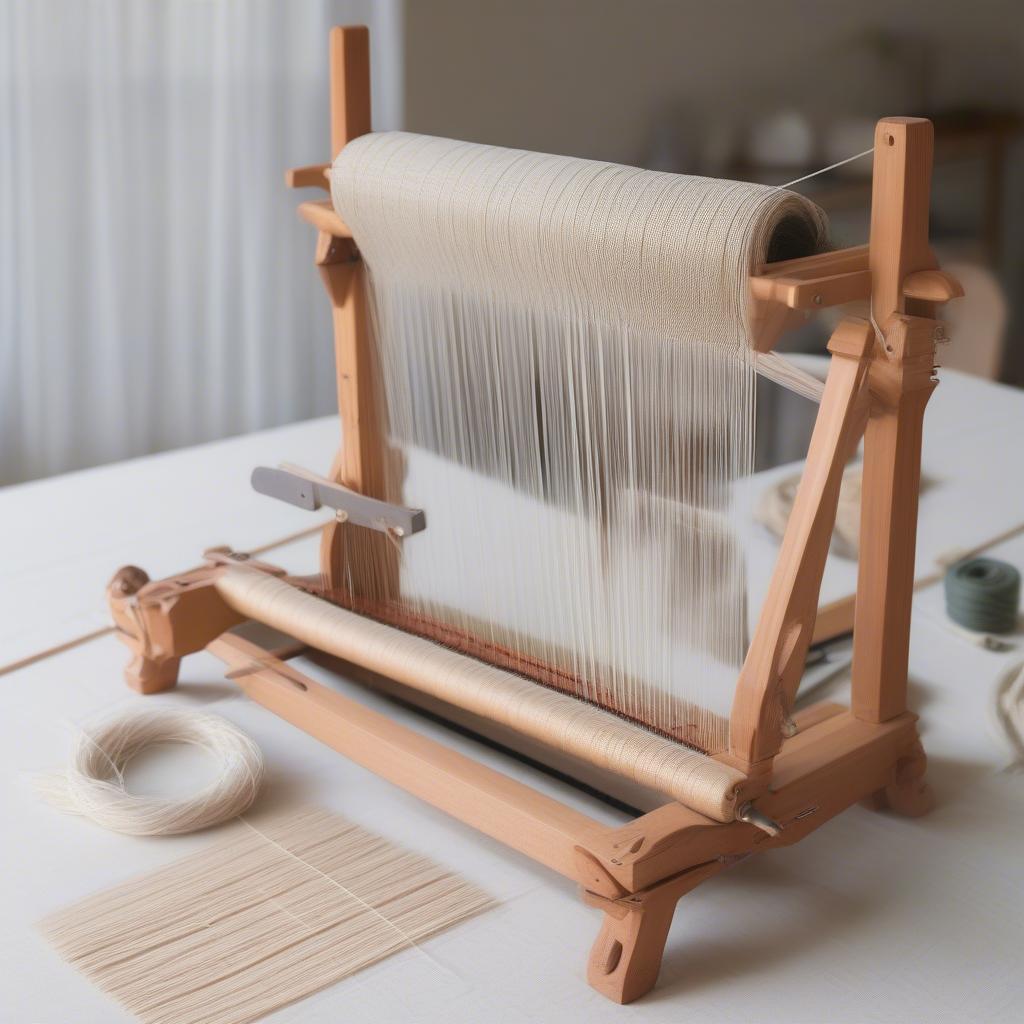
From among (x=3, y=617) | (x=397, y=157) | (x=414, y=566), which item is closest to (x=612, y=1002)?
(x=414, y=566)

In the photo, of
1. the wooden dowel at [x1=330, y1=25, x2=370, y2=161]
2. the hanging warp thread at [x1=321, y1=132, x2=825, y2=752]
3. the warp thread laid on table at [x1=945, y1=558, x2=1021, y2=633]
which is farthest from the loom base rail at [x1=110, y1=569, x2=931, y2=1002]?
the wooden dowel at [x1=330, y1=25, x2=370, y2=161]

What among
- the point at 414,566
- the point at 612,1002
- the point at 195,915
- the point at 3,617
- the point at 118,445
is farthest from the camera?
the point at 118,445

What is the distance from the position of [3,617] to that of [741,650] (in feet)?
3.41

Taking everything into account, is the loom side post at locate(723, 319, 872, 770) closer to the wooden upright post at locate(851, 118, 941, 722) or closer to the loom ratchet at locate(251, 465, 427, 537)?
the wooden upright post at locate(851, 118, 941, 722)

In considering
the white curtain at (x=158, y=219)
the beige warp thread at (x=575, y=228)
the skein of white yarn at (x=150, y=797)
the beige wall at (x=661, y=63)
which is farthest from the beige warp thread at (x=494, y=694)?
the beige wall at (x=661, y=63)

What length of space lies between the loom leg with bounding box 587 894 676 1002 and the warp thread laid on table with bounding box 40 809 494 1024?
14 centimetres

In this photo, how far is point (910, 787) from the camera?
1.55m

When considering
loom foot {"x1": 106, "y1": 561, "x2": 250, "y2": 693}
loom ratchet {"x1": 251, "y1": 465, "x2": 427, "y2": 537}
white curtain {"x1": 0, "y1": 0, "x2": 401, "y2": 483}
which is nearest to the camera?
loom ratchet {"x1": 251, "y1": 465, "x2": 427, "y2": 537}

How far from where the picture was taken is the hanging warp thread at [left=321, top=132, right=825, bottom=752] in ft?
4.39

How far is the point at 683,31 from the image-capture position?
3271 millimetres

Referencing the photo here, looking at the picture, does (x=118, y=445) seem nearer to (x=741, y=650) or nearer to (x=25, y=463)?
(x=25, y=463)

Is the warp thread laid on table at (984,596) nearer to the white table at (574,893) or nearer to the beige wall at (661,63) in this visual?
the white table at (574,893)

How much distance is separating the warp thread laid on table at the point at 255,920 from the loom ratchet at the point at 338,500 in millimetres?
340

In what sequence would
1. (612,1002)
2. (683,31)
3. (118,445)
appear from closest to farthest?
(612,1002)
(683,31)
(118,445)
